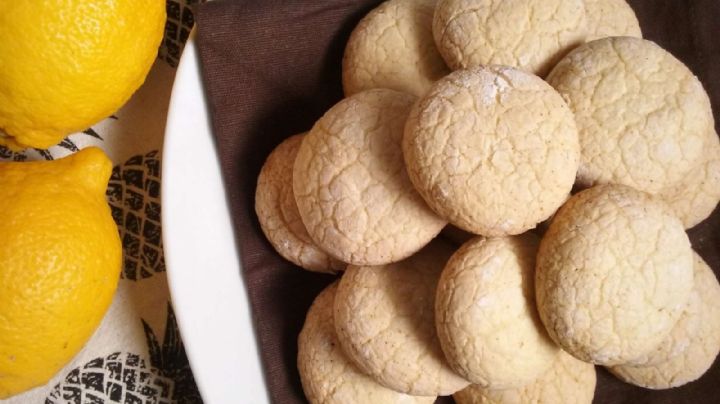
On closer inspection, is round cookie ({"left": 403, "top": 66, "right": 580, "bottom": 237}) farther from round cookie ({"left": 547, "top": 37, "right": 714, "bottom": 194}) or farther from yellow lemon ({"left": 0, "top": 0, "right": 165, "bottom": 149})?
yellow lemon ({"left": 0, "top": 0, "right": 165, "bottom": 149})

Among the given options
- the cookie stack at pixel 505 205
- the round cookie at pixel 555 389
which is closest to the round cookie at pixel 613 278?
the cookie stack at pixel 505 205

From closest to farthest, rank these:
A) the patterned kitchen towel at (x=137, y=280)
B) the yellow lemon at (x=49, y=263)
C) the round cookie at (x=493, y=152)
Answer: the round cookie at (x=493, y=152), the yellow lemon at (x=49, y=263), the patterned kitchen towel at (x=137, y=280)

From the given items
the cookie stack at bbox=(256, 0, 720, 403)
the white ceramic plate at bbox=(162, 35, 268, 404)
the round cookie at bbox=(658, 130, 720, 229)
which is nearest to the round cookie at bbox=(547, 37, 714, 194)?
the cookie stack at bbox=(256, 0, 720, 403)

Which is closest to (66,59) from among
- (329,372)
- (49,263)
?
(49,263)

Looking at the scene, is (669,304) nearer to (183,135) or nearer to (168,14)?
(183,135)

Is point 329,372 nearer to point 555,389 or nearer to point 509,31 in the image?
point 555,389

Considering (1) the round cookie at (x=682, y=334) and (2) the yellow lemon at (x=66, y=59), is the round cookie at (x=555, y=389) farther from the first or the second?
(2) the yellow lemon at (x=66, y=59)
